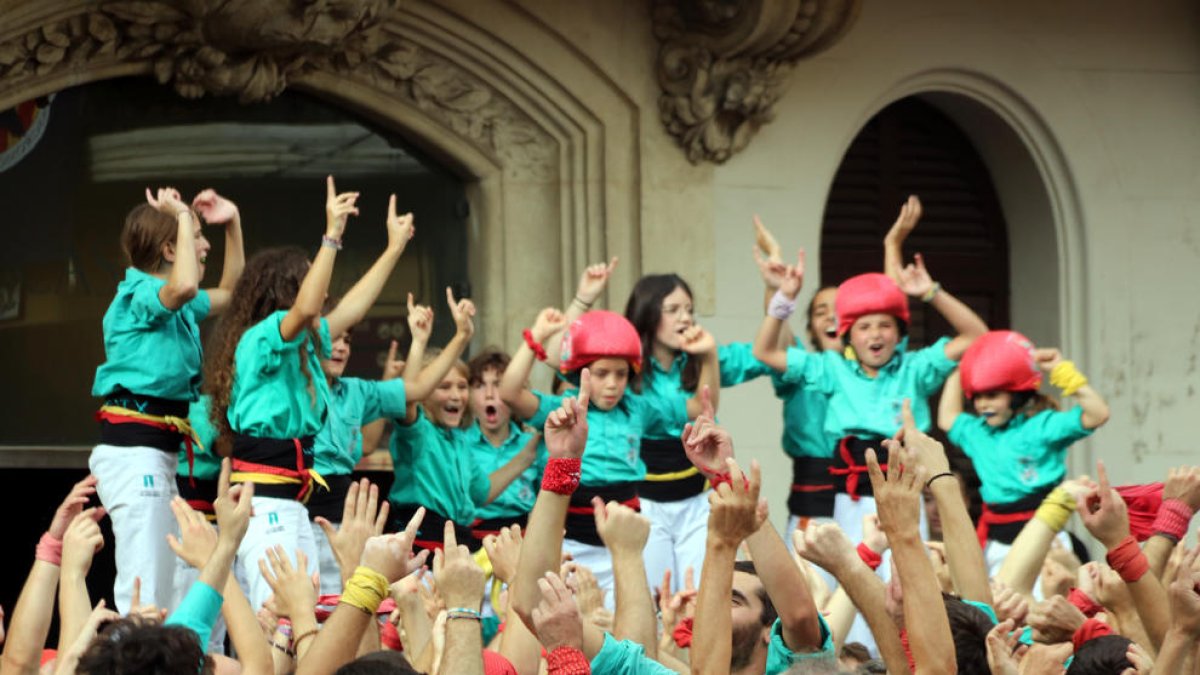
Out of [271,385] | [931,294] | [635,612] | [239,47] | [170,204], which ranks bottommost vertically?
[635,612]

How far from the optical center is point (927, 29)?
11.2 m

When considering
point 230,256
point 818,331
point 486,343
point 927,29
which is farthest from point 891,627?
point 927,29

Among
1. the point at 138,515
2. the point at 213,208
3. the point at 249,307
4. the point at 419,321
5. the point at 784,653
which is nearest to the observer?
the point at 784,653

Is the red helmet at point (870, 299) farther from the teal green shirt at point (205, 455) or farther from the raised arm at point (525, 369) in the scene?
the teal green shirt at point (205, 455)

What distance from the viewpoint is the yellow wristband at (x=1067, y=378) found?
888 cm

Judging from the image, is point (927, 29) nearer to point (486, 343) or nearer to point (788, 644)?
point (486, 343)

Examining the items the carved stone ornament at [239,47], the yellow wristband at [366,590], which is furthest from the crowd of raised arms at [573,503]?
the carved stone ornament at [239,47]

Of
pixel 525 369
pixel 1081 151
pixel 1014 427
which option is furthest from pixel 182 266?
pixel 1081 151

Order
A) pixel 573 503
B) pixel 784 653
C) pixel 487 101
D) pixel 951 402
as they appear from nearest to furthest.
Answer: pixel 784 653 < pixel 573 503 < pixel 951 402 < pixel 487 101

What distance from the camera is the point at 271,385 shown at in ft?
23.6

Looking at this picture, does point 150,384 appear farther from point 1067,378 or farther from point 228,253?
point 1067,378

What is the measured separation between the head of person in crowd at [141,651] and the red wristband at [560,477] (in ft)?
3.51

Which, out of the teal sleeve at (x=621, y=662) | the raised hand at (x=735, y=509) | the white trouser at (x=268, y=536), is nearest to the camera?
the teal sleeve at (x=621, y=662)

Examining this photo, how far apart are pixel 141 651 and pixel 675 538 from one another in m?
4.74
